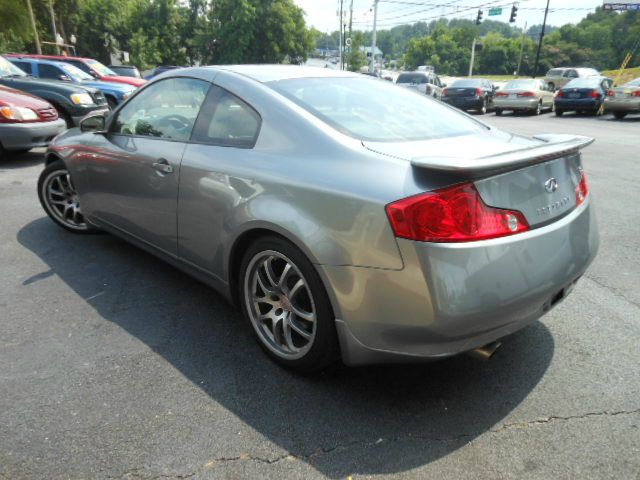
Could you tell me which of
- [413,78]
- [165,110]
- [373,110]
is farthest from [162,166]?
[413,78]

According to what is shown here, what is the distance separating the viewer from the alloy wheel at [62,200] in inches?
179

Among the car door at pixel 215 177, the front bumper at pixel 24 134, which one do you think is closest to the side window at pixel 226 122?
the car door at pixel 215 177

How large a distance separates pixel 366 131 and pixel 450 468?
1.58 meters

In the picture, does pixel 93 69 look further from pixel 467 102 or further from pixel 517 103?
pixel 517 103

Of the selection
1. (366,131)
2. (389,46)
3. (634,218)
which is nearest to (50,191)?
(366,131)

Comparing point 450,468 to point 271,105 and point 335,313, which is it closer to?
point 335,313

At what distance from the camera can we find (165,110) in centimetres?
338

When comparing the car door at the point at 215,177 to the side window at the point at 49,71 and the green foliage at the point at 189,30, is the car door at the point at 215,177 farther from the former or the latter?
the green foliage at the point at 189,30

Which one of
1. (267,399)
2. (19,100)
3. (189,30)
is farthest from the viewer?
(189,30)

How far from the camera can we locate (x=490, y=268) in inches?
76.9

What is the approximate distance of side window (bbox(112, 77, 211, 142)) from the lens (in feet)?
10.2

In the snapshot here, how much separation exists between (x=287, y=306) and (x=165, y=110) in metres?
1.74

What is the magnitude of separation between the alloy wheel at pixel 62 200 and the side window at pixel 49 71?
9.84 metres

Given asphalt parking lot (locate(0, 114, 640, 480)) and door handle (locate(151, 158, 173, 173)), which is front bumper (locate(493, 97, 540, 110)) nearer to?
asphalt parking lot (locate(0, 114, 640, 480))
